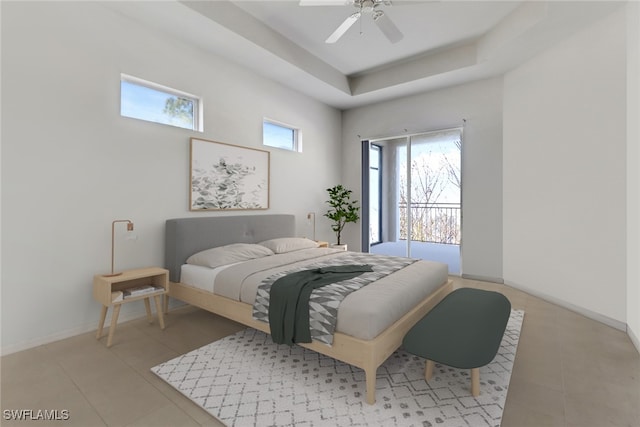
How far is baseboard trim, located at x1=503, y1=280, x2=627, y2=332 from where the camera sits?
292cm

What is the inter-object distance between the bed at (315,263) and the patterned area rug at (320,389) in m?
0.19

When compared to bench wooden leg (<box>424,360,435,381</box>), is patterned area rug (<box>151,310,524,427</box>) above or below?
below

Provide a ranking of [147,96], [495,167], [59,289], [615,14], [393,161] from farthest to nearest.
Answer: [393,161], [495,167], [147,96], [615,14], [59,289]

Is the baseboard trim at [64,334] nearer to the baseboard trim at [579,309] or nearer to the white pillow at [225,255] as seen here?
the white pillow at [225,255]

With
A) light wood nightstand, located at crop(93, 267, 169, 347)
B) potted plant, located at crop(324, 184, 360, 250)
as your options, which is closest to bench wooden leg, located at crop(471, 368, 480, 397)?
light wood nightstand, located at crop(93, 267, 169, 347)

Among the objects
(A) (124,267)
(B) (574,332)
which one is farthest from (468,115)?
(A) (124,267)

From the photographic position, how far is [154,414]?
1.73 meters

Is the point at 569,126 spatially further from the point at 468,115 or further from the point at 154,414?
the point at 154,414

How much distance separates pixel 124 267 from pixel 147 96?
1894 mm

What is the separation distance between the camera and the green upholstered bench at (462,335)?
169cm

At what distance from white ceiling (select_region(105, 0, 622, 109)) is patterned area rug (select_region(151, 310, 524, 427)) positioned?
3.10 meters

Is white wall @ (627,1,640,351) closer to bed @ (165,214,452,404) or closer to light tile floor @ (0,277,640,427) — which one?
light tile floor @ (0,277,640,427)

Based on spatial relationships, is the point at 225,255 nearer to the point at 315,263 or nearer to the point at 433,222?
the point at 315,263

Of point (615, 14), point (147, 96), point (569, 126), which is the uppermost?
point (615, 14)
